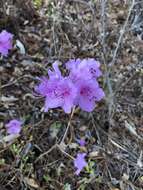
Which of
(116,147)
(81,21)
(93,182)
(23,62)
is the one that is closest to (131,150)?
(116,147)

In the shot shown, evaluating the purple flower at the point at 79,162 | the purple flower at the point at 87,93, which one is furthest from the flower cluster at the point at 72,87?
the purple flower at the point at 79,162

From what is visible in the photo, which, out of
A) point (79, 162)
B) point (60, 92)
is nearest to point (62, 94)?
point (60, 92)

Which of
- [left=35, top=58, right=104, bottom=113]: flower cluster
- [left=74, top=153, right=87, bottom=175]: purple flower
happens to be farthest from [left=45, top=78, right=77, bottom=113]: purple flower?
[left=74, top=153, right=87, bottom=175]: purple flower

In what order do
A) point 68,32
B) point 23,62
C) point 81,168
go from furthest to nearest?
point 68,32
point 23,62
point 81,168

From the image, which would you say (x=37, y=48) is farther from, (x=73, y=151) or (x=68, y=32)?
(x=73, y=151)

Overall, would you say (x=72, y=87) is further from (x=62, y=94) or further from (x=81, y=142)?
(x=81, y=142)

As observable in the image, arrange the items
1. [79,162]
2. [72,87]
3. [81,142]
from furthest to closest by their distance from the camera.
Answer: [81,142] < [79,162] < [72,87]
